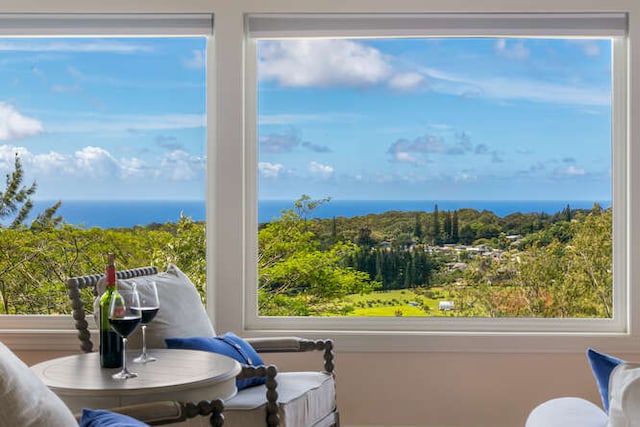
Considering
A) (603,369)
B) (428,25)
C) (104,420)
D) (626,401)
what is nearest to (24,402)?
(104,420)

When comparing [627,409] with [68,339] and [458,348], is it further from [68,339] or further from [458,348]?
[68,339]

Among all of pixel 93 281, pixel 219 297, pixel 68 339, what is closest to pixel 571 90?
pixel 219 297

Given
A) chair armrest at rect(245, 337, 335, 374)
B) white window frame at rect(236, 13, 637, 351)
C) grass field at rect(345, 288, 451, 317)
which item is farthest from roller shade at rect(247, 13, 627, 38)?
chair armrest at rect(245, 337, 335, 374)

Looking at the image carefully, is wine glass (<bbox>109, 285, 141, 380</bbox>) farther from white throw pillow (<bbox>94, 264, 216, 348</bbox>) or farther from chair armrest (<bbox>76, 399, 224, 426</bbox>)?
white throw pillow (<bbox>94, 264, 216, 348</bbox>)

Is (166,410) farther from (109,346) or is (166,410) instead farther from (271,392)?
(271,392)

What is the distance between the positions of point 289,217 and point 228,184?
0.41 m

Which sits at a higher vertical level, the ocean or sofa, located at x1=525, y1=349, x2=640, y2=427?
the ocean

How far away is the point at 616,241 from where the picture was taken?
4.13 metres

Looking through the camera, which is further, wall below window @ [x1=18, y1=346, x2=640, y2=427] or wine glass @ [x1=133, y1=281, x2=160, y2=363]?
wall below window @ [x1=18, y1=346, x2=640, y2=427]

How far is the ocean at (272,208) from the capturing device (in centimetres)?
426

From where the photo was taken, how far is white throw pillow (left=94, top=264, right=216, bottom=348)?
322cm

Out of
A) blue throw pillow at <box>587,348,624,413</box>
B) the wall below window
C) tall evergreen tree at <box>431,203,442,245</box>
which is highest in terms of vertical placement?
tall evergreen tree at <box>431,203,442,245</box>

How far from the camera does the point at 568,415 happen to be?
6.63 ft

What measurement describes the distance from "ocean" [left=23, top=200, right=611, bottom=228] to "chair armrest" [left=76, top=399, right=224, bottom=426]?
76.5 inches
